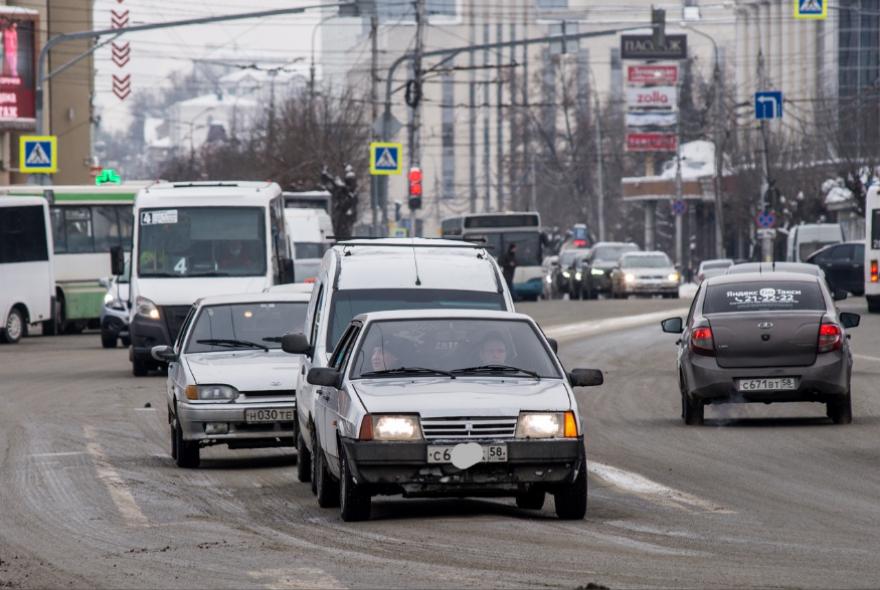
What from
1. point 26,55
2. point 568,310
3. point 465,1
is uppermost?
point 465,1

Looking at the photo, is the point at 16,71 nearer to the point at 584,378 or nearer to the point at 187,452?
the point at 187,452

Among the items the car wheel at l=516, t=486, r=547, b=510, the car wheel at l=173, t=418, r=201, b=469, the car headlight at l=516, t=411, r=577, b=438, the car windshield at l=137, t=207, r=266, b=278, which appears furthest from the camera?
the car windshield at l=137, t=207, r=266, b=278

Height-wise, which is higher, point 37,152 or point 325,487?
point 37,152

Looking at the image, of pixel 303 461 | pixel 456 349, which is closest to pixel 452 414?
pixel 456 349

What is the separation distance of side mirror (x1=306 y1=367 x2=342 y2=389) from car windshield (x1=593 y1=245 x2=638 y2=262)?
182ft

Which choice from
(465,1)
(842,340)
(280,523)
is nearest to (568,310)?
(842,340)

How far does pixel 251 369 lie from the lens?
16.5 metres

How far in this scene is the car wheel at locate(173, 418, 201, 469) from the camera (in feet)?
53.2

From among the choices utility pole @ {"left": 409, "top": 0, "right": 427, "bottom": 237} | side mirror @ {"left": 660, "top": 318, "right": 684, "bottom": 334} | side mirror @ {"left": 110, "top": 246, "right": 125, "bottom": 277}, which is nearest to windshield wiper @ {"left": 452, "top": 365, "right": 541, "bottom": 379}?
side mirror @ {"left": 660, "top": 318, "right": 684, "bottom": 334}

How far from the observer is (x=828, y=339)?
19.1 m

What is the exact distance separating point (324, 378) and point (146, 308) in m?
17.3

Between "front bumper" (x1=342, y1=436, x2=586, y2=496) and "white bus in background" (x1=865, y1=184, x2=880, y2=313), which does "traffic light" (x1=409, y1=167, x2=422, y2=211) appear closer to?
"white bus in background" (x1=865, y1=184, x2=880, y2=313)

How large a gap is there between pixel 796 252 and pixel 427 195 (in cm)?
10344

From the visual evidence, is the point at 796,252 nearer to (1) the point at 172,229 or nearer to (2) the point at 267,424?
(1) the point at 172,229
